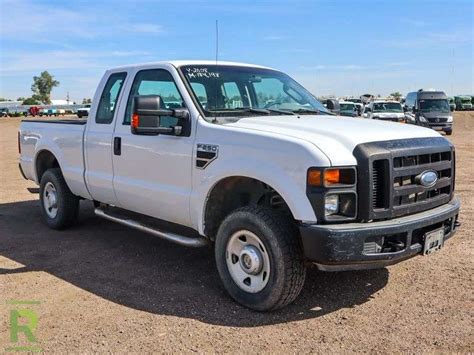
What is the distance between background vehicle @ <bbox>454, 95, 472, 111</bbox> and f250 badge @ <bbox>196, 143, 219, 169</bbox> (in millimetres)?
69379

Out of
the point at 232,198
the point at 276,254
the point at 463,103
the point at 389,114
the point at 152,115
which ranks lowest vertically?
the point at 276,254

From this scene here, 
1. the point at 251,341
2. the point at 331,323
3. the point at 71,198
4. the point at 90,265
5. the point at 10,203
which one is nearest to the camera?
the point at 251,341

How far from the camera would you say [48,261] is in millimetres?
5660

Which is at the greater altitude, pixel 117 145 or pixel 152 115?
pixel 152 115

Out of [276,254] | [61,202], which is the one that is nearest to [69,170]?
[61,202]

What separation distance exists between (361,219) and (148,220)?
3112mm

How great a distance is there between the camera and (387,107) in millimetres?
28656

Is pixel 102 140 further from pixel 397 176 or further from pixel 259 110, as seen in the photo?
pixel 397 176

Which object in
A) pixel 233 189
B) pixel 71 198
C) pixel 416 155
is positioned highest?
pixel 416 155

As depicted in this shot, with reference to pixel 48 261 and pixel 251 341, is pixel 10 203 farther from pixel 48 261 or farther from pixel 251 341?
pixel 251 341

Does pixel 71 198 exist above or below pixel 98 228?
above

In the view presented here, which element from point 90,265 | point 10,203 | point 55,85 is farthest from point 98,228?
point 55,85

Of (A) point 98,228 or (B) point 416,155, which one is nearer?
(B) point 416,155

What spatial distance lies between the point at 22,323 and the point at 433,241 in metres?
3.30
